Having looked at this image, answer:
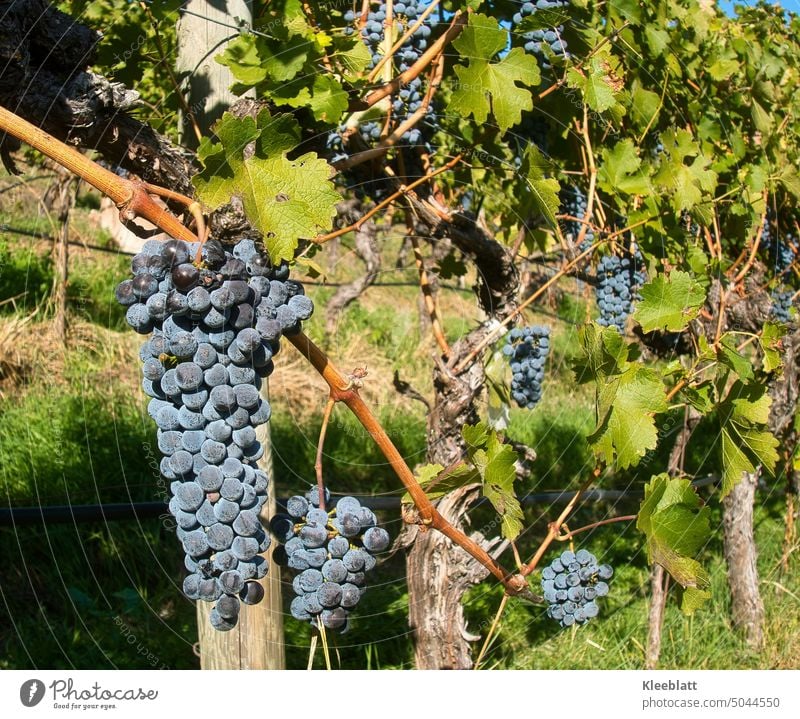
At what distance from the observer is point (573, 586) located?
6.74 feet

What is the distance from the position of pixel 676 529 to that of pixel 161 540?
230 centimetres

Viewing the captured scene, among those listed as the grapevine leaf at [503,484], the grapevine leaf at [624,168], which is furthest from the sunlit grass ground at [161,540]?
the grapevine leaf at [503,484]

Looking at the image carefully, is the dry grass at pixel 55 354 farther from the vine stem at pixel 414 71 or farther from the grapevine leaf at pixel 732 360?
the grapevine leaf at pixel 732 360

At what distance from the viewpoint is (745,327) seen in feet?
9.59

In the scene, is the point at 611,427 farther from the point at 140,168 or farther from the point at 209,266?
the point at 140,168

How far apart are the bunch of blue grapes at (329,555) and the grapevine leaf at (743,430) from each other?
2.83 feet

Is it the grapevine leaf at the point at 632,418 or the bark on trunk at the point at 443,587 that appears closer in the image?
the grapevine leaf at the point at 632,418

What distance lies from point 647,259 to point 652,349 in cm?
76

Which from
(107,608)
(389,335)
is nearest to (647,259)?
(107,608)

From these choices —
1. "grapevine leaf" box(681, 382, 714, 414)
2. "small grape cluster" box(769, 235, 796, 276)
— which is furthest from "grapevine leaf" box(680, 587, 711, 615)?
"small grape cluster" box(769, 235, 796, 276)

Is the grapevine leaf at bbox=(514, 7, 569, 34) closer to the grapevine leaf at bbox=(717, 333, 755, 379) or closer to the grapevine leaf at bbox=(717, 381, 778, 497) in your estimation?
the grapevine leaf at bbox=(717, 333, 755, 379)

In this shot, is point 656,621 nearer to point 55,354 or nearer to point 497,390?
point 497,390

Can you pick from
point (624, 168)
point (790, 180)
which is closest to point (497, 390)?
point (624, 168)

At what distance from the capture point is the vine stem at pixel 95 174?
1130 millimetres
